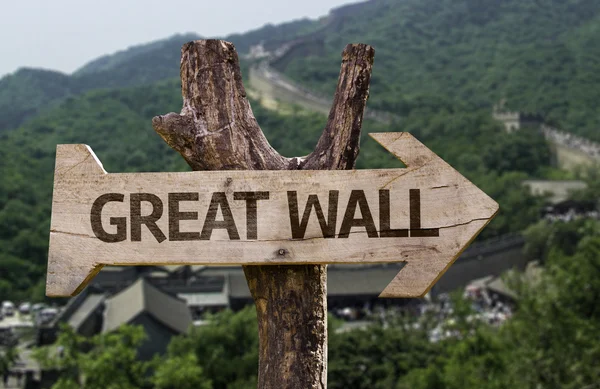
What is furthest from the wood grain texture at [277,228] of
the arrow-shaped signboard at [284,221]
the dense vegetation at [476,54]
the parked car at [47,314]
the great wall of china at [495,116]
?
the dense vegetation at [476,54]

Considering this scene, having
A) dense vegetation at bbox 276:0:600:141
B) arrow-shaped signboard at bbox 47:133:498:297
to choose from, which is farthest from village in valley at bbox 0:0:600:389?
dense vegetation at bbox 276:0:600:141

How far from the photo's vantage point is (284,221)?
13.0 ft

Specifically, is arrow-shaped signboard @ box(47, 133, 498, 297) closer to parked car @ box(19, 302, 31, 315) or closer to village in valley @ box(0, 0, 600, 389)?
village in valley @ box(0, 0, 600, 389)

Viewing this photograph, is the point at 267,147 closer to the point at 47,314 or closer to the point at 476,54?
the point at 47,314

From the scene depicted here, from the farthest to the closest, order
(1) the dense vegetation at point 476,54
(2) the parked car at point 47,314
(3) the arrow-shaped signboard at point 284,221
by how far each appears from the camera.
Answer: (1) the dense vegetation at point 476,54, (2) the parked car at point 47,314, (3) the arrow-shaped signboard at point 284,221

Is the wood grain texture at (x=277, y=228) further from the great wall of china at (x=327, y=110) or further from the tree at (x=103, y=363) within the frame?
the great wall of china at (x=327, y=110)

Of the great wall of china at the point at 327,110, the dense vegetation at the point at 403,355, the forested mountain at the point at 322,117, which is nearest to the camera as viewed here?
the dense vegetation at the point at 403,355

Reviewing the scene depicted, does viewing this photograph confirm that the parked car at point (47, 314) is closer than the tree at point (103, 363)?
No

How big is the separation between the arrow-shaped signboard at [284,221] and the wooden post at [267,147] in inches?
8.2

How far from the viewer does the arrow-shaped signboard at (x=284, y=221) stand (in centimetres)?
397

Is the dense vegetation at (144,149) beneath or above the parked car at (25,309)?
above

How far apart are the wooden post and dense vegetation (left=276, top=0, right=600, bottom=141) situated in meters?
73.5

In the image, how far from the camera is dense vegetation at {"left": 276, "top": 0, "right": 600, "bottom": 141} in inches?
3580

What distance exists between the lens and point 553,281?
96.9ft
